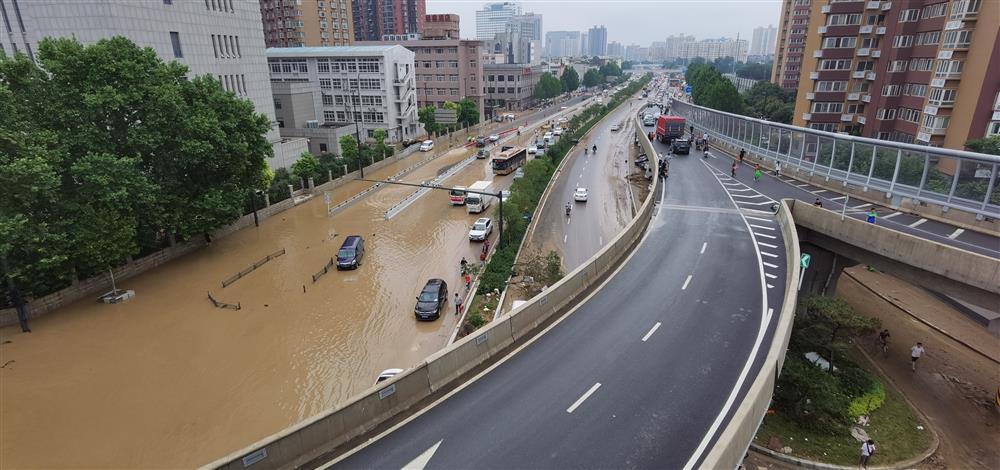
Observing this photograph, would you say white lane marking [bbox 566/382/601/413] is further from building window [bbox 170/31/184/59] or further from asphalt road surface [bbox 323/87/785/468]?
building window [bbox 170/31/184/59]

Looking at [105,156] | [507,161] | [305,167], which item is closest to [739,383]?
[105,156]

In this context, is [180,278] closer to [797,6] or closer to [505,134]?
[505,134]

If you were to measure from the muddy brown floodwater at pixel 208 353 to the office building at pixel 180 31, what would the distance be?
1492cm

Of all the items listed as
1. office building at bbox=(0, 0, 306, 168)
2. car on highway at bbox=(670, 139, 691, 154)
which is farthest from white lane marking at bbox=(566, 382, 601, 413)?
car on highway at bbox=(670, 139, 691, 154)

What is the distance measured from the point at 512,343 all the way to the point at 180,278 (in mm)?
24951

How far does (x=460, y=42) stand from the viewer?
104m

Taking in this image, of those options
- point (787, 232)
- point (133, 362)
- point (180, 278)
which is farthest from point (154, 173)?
point (787, 232)

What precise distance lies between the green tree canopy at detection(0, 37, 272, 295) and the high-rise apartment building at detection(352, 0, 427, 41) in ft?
426

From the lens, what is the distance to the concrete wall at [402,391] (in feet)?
37.7

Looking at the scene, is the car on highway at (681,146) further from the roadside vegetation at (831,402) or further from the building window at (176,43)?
the building window at (176,43)

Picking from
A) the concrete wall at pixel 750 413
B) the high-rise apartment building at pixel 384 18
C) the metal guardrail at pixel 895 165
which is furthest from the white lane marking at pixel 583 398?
the high-rise apartment building at pixel 384 18

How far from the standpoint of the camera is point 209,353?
2320 centimetres

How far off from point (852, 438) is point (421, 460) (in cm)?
1771

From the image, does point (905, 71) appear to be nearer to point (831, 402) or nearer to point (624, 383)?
point (831, 402)
